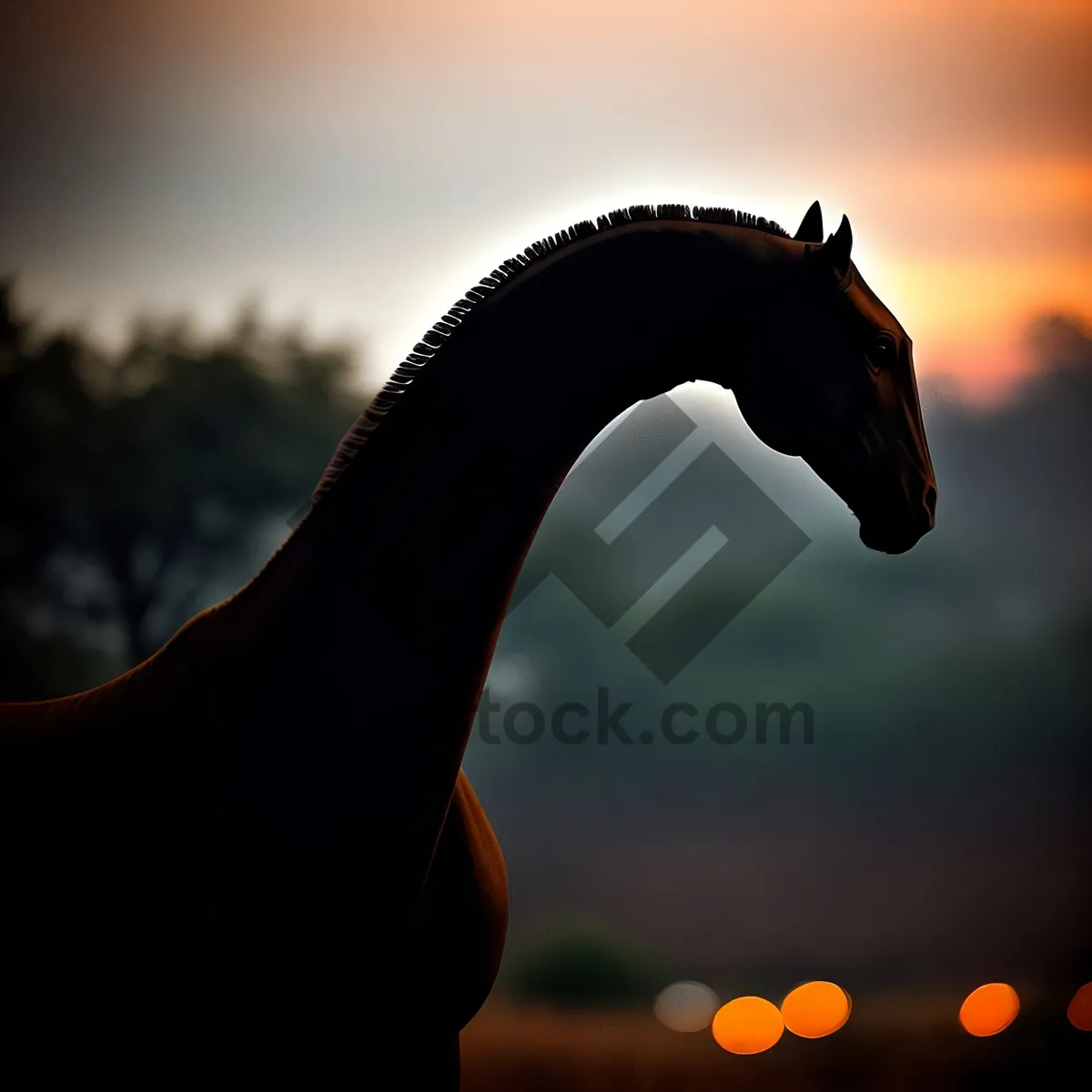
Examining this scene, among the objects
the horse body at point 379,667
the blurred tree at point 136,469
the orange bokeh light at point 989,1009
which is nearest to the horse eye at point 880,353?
the horse body at point 379,667

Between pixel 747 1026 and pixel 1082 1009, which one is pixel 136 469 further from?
pixel 1082 1009

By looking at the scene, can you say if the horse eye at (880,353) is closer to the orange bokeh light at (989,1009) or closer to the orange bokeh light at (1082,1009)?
the orange bokeh light at (989,1009)

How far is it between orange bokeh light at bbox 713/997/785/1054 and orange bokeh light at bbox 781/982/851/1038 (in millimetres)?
22

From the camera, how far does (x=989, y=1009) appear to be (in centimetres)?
185

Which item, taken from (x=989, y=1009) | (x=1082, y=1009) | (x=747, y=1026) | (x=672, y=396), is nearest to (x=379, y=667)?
(x=672, y=396)

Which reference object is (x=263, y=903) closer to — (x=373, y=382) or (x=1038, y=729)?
(x=373, y=382)

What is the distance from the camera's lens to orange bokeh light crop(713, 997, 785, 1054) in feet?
5.76

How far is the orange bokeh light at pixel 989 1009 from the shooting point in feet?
6.01

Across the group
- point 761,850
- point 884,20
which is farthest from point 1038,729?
point 884,20

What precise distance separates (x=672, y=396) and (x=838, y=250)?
106cm

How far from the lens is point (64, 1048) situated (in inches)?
29.3

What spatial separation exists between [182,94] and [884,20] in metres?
1.23

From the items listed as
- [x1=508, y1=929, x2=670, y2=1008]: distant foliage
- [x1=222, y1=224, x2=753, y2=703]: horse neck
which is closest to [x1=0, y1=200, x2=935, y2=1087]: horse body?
[x1=222, y1=224, x2=753, y2=703]: horse neck

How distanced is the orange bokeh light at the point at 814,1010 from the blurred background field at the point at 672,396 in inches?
1.0
